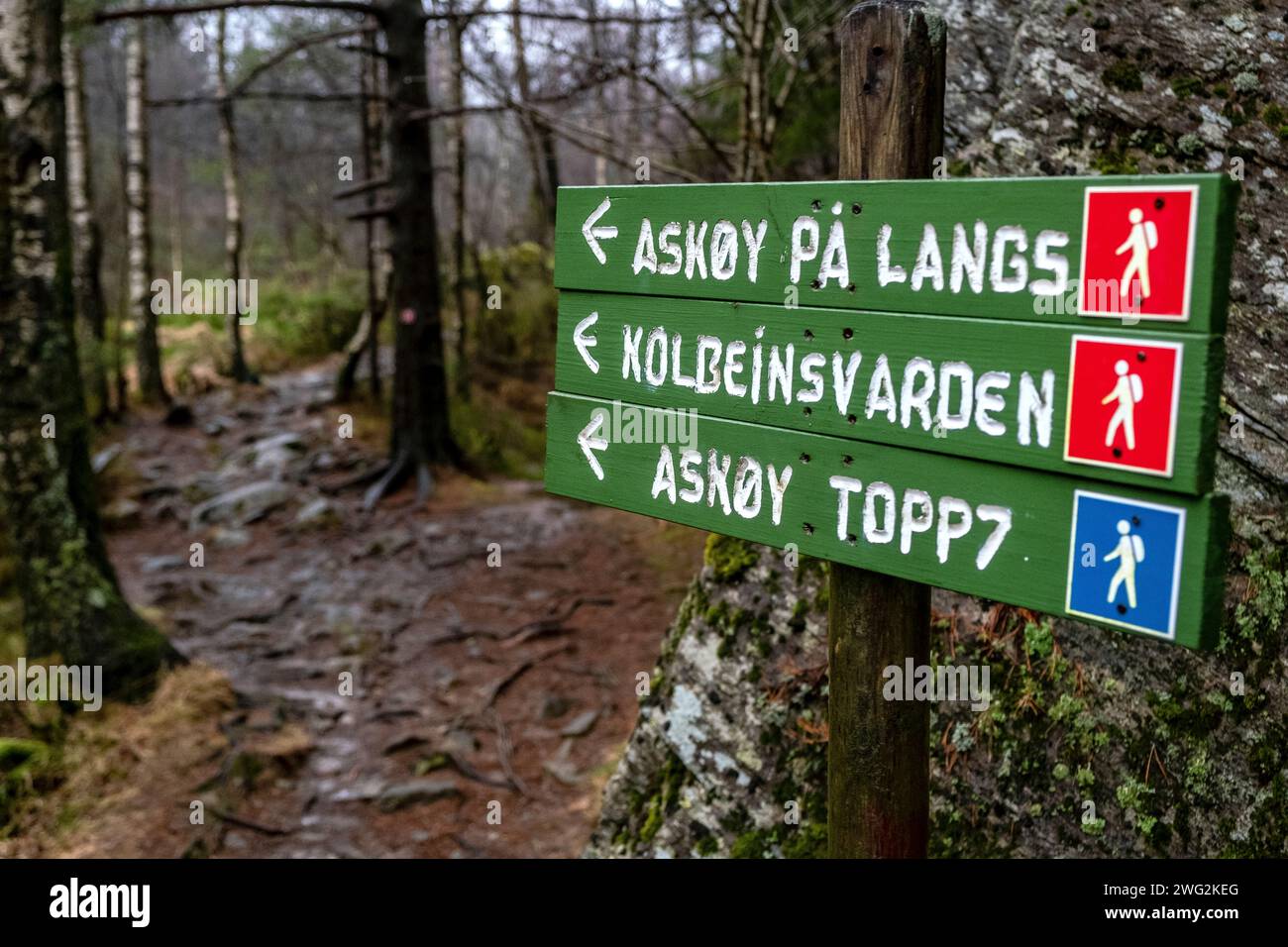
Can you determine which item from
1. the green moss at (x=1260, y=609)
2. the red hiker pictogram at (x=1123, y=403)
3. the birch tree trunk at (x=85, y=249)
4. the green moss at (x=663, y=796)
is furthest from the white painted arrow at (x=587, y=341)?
the birch tree trunk at (x=85, y=249)

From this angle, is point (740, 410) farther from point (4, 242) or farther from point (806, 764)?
point (4, 242)

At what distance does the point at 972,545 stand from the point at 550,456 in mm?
1062

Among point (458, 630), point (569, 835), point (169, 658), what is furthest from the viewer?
point (458, 630)

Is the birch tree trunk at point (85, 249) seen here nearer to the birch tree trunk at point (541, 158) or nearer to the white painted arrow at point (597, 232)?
the birch tree trunk at point (541, 158)

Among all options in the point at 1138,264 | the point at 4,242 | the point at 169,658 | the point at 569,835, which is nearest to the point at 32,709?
the point at 169,658

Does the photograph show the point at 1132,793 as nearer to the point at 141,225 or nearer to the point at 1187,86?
the point at 1187,86

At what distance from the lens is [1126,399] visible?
1.54 meters

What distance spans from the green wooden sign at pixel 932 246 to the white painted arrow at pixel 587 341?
9 centimetres

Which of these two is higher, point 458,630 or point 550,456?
point 550,456

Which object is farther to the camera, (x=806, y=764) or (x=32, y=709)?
(x=32, y=709)

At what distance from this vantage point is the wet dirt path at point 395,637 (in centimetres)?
530

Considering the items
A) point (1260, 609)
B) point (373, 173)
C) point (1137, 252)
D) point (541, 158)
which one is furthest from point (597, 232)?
point (373, 173)

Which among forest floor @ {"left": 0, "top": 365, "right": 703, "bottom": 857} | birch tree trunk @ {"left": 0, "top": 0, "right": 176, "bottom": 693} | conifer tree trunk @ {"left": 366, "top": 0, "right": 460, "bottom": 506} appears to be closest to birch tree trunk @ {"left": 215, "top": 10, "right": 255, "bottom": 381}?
forest floor @ {"left": 0, "top": 365, "right": 703, "bottom": 857}

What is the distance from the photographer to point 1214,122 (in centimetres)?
307
